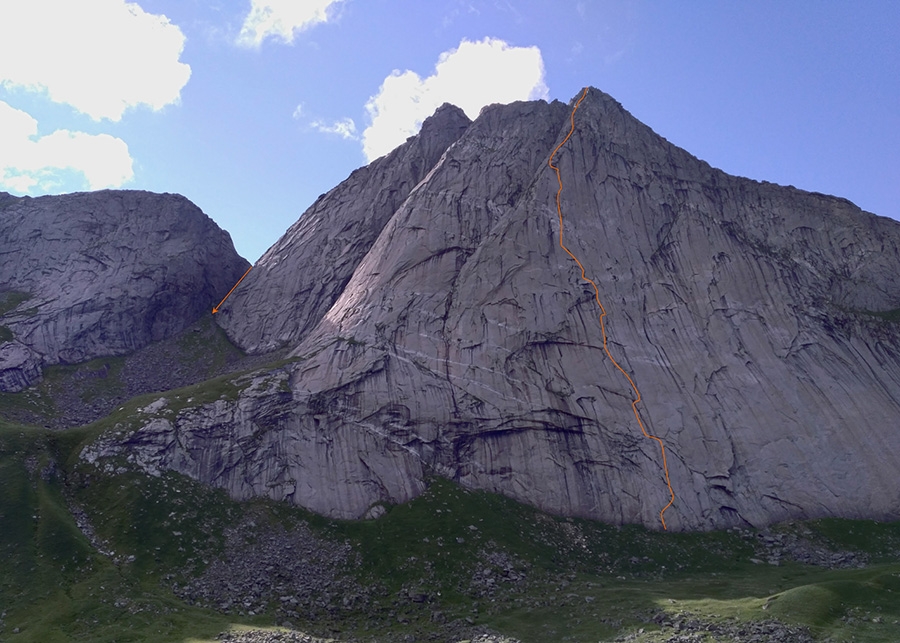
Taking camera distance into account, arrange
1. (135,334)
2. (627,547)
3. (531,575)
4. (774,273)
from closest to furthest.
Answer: (531,575)
(627,547)
(774,273)
(135,334)

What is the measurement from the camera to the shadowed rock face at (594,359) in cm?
7612

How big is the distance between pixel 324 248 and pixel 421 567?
70.1m

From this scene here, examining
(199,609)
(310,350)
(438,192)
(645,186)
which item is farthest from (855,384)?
Result: (199,609)

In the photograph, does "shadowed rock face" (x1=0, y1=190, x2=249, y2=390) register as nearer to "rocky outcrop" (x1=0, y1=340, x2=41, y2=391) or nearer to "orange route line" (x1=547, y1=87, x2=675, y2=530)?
"rocky outcrop" (x1=0, y1=340, x2=41, y2=391)

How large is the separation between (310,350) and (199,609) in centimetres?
3993

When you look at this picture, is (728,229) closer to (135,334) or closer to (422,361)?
(422,361)

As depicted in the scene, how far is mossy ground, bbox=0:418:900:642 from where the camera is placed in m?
51.2

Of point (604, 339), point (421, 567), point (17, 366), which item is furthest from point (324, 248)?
point (421, 567)

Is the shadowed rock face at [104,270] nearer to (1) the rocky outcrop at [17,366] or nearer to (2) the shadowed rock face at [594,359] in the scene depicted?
(1) the rocky outcrop at [17,366]

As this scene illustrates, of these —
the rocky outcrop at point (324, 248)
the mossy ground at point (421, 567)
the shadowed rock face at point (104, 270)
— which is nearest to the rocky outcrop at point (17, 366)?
the shadowed rock face at point (104, 270)

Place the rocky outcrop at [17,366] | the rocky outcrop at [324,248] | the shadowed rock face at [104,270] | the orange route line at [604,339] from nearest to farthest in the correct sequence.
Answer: the orange route line at [604,339] → the rocky outcrop at [17,366] → the shadowed rock face at [104,270] → the rocky outcrop at [324,248]

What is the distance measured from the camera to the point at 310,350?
90000mm

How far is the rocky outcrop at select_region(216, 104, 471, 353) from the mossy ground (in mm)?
42013

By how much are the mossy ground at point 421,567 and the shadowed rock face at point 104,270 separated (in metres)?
36.0
